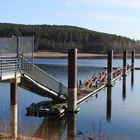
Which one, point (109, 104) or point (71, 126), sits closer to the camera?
point (71, 126)

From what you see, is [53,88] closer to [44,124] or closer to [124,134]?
[44,124]

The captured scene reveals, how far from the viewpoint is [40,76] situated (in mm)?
32594

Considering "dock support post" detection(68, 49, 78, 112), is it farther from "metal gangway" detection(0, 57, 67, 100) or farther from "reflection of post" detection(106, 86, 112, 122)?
"reflection of post" detection(106, 86, 112, 122)

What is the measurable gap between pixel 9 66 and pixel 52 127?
8.32 m

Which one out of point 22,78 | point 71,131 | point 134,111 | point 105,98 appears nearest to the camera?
point 22,78

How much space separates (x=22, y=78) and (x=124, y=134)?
7.65 metres

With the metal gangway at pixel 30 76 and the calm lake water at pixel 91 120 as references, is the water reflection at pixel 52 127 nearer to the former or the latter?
the calm lake water at pixel 91 120

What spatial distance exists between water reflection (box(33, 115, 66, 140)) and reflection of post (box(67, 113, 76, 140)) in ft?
1.26

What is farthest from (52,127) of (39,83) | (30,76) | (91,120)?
(30,76)

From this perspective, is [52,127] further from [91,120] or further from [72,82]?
[72,82]

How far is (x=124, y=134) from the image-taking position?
30672mm

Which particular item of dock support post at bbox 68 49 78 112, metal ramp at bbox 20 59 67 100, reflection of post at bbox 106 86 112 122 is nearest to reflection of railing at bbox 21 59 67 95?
metal ramp at bbox 20 59 67 100

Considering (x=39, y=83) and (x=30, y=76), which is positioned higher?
(x=30, y=76)

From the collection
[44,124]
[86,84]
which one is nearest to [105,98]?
[86,84]
